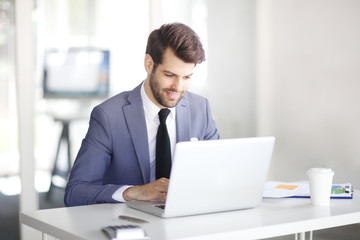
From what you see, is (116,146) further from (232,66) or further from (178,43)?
(232,66)

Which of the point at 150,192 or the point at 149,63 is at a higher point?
the point at 149,63

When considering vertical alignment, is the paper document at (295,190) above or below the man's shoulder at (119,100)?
below

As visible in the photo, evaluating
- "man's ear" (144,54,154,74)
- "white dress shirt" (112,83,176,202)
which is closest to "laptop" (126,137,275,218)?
"white dress shirt" (112,83,176,202)

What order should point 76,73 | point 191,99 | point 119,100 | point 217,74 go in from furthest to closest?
point 217,74 < point 76,73 < point 191,99 < point 119,100

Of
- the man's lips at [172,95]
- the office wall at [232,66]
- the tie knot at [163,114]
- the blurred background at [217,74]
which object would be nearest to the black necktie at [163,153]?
the tie knot at [163,114]

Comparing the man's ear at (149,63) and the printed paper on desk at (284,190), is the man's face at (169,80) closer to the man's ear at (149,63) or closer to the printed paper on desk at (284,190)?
the man's ear at (149,63)

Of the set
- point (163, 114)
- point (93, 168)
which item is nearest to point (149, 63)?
point (163, 114)

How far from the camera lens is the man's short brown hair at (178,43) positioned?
8.41 ft

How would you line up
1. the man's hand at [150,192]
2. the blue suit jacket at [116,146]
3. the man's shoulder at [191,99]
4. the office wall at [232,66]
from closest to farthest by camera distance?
the man's hand at [150,192], the blue suit jacket at [116,146], the man's shoulder at [191,99], the office wall at [232,66]

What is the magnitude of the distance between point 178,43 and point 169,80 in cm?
17

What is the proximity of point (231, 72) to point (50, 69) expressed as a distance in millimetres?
1598

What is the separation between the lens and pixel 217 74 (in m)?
4.89

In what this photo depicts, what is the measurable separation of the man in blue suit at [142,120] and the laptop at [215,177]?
466mm

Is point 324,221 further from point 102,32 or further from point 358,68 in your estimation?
point 102,32
